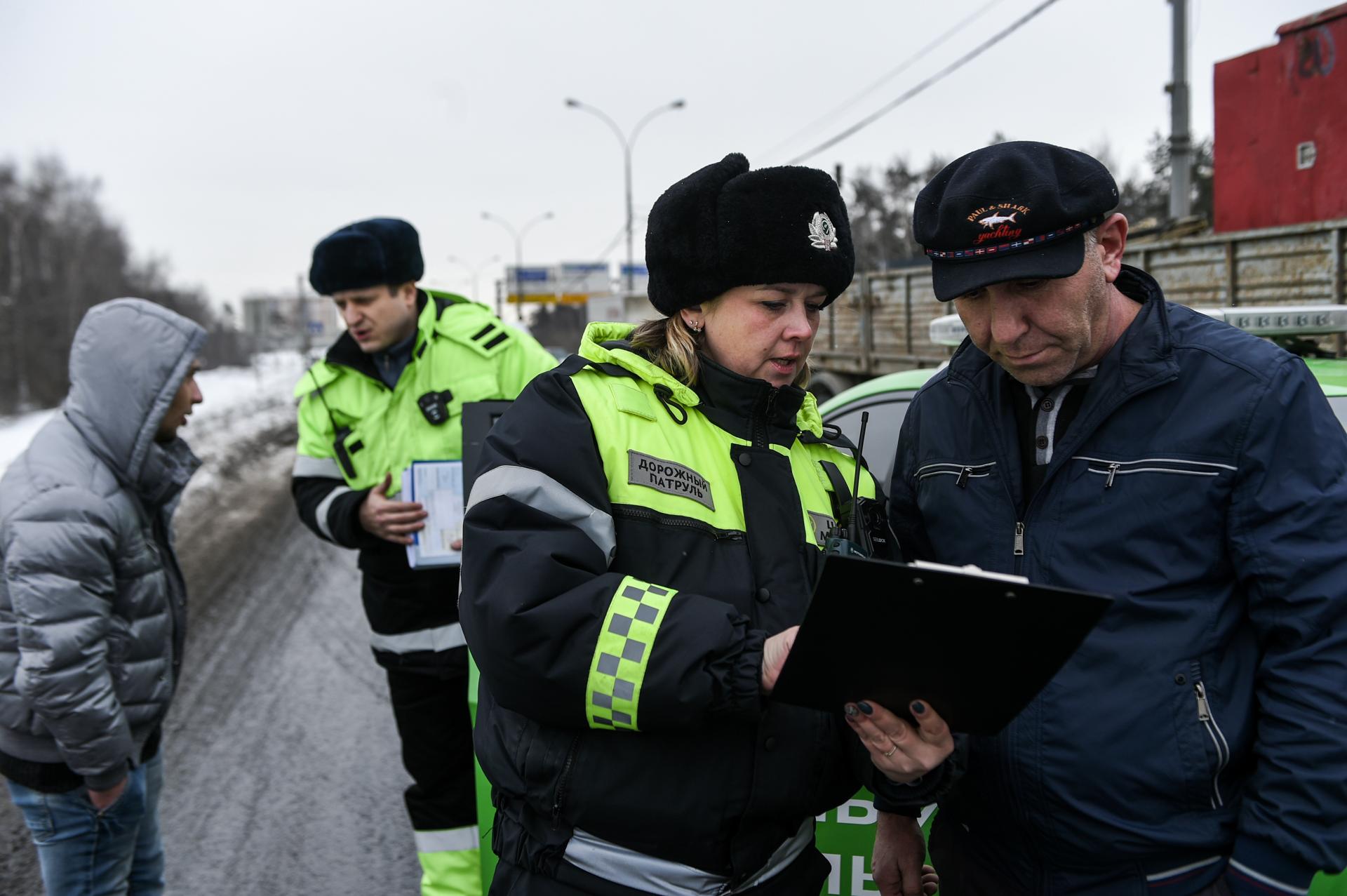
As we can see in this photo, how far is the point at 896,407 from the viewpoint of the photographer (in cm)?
356

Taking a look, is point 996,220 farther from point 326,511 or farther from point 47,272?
point 47,272

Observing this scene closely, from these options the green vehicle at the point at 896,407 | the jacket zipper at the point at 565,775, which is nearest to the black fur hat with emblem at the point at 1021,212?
the green vehicle at the point at 896,407

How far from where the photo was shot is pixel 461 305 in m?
3.68

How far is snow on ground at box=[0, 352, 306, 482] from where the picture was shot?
15320 mm

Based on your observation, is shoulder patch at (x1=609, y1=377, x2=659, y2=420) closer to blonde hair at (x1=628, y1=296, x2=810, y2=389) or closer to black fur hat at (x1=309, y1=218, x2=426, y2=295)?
blonde hair at (x1=628, y1=296, x2=810, y2=389)

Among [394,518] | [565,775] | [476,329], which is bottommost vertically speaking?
[565,775]

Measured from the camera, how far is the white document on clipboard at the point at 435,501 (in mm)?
3230

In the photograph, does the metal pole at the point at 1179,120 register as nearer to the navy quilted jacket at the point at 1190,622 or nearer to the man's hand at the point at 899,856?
the navy quilted jacket at the point at 1190,622

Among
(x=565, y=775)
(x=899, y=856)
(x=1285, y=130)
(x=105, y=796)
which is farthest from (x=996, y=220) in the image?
(x=1285, y=130)

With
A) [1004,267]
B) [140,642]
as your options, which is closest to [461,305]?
[140,642]

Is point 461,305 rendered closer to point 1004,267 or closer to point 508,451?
point 508,451

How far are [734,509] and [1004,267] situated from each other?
0.62 metres

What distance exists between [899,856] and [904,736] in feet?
2.29

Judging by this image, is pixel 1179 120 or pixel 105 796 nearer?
pixel 105 796
